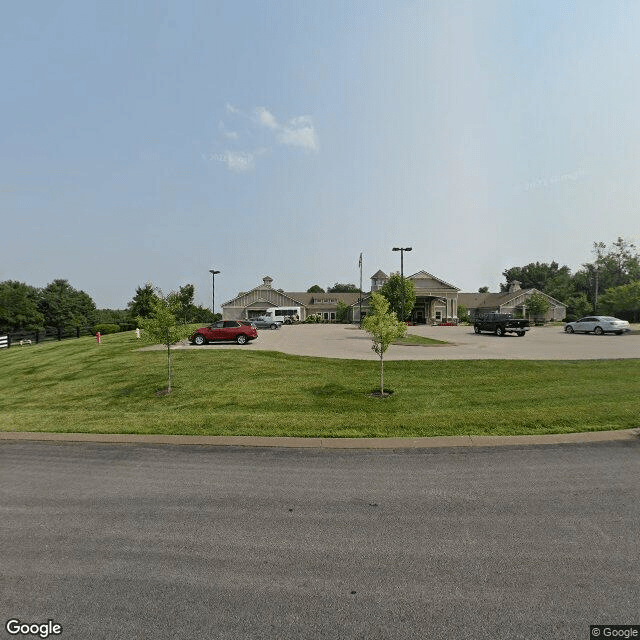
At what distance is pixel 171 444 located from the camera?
7043mm

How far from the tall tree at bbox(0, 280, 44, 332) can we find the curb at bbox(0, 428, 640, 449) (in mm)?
75259

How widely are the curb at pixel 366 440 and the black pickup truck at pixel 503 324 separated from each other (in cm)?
2299

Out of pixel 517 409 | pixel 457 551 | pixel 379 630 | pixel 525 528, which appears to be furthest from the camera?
pixel 517 409

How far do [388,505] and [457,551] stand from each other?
1091 millimetres

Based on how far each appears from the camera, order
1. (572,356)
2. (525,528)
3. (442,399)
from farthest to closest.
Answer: (572,356), (442,399), (525,528)

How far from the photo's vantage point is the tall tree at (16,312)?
64.1 m

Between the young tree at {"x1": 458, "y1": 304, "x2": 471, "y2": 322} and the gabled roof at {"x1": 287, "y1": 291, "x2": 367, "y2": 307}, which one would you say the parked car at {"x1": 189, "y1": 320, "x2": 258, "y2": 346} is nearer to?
the young tree at {"x1": 458, "y1": 304, "x2": 471, "y2": 322}

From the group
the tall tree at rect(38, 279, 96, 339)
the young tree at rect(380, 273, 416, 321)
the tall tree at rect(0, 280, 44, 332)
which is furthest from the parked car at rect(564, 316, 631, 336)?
the tall tree at rect(38, 279, 96, 339)

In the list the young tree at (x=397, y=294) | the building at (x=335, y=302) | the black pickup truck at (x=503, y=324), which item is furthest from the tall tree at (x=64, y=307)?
the black pickup truck at (x=503, y=324)

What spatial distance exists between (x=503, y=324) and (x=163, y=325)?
26.5 metres

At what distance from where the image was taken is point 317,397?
32.7 ft

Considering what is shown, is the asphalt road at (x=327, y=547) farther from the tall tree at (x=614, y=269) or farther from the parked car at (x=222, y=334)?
the tall tree at (x=614, y=269)

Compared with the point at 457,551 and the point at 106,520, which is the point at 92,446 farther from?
the point at 457,551

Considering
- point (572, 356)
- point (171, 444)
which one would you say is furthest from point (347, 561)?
point (572, 356)
